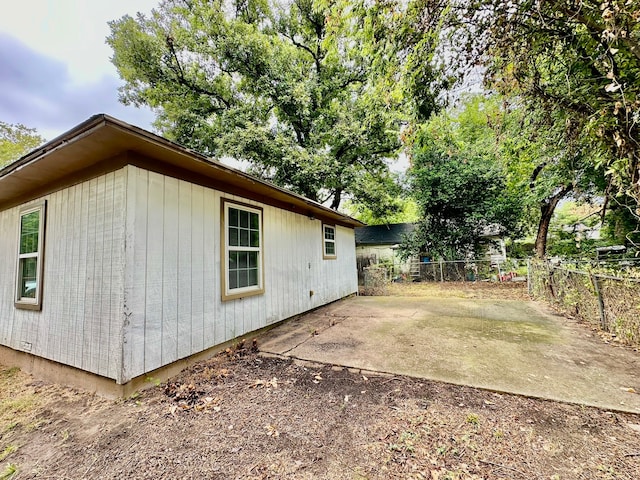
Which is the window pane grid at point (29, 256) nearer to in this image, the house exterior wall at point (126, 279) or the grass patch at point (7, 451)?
the house exterior wall at point (126, 279)

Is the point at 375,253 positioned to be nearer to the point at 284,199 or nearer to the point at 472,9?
the point at 284,199

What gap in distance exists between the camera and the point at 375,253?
18078mm

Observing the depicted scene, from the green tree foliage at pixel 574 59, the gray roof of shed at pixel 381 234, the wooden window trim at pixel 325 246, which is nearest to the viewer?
the green tree foliage at pixel 574 59

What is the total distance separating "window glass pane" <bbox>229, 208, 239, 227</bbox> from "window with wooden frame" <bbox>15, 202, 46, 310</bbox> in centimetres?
247

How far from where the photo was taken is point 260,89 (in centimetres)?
1120

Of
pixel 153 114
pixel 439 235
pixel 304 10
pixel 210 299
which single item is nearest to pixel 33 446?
pixel 210 299

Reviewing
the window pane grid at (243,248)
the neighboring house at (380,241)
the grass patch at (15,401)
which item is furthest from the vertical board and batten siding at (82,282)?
the neighboring house at (380,241)

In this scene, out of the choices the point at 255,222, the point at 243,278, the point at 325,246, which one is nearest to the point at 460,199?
the point at 325,246

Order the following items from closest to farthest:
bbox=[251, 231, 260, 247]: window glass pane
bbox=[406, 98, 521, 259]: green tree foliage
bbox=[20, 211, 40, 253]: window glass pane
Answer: bbox=[20, 211, 40, 253]: window glass pane
bbox=[251, 231, 260, 247]: window glass pane
bbox=[406, 98, 521, 259]: green tree foliage

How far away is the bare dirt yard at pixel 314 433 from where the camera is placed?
1639 mm

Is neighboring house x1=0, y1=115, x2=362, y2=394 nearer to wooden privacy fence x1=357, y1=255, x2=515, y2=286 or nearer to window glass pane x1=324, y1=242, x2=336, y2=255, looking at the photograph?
window glass pane x1=324, y1=242, x2=336, y2=255

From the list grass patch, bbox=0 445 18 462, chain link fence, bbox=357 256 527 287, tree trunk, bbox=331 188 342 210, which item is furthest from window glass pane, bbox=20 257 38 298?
tree trunk, bbox=331 188 342 210

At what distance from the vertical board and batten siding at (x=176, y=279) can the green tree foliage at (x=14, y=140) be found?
23515 millimetres

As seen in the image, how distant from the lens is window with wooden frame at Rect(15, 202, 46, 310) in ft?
11.9
